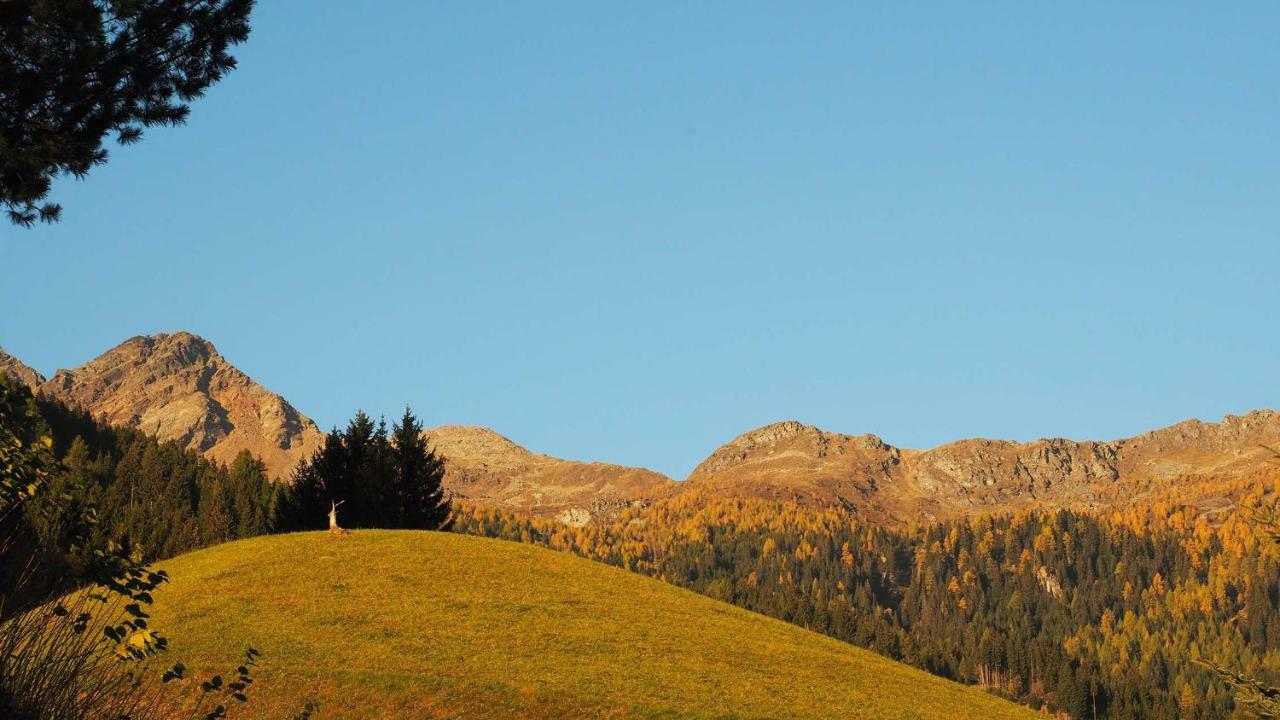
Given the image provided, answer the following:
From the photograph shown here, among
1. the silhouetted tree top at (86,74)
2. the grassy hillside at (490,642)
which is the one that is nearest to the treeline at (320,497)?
the grassy hillside at (490,642)

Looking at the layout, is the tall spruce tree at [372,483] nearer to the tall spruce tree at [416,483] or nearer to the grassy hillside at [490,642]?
the tall spruce tree at [416,483]

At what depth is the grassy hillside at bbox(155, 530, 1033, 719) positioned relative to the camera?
48156mm

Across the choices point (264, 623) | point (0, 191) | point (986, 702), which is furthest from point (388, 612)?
point (0, 191)

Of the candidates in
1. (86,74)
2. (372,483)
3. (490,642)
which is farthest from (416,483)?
(86,74)

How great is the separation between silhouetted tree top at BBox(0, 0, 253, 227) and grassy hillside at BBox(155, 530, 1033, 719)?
2936 centimetres

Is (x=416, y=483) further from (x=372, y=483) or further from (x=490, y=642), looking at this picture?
(x=490, y=642)

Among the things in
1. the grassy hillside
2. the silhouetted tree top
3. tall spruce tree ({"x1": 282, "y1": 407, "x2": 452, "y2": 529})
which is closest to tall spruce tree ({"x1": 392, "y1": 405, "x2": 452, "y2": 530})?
tall spruce tree ({"x1": 282, "y1": 407, "x2": 452, "y2": 529})

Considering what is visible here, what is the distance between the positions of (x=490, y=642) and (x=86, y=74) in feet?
140

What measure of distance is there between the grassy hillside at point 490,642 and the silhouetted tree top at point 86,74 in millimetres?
29356

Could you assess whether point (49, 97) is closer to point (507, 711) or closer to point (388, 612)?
point (507, 711)

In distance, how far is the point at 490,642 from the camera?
57.6m

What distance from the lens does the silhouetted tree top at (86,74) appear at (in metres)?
18.2

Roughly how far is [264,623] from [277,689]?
11846 millimetres

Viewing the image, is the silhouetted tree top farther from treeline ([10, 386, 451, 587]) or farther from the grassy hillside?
the grassy hillside
